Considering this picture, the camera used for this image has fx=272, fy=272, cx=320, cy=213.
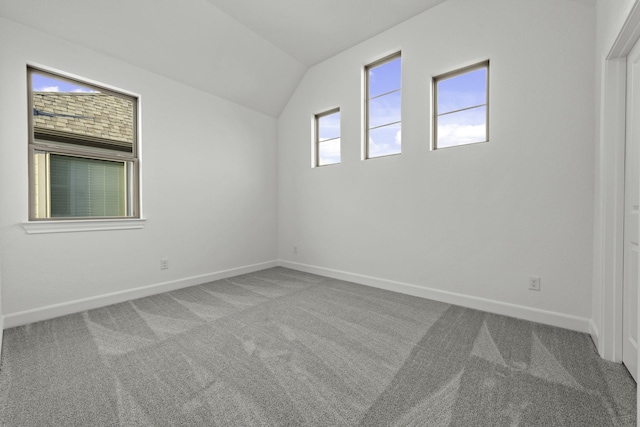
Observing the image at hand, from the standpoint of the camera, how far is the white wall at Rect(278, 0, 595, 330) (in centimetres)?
229

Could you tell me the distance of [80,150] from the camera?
2793 millimetres

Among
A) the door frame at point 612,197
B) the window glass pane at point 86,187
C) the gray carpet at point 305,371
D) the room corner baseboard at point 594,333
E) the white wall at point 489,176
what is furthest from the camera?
the window glass pane at point 86,187

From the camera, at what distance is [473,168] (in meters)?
2.77

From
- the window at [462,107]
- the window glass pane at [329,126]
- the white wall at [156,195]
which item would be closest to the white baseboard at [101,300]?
the white wall at [156,195]

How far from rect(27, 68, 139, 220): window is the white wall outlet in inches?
165

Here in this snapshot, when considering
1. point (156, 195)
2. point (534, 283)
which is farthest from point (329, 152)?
point (534, 283)

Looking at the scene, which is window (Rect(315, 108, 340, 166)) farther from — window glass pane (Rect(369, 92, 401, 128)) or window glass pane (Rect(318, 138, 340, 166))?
window glass pane (Rect(369, 92, 401, 128))

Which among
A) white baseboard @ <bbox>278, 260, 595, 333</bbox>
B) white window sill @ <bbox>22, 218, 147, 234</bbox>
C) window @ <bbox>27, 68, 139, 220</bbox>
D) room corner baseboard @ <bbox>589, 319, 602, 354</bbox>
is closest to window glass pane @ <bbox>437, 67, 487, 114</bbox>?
white baseboard @ <bbox>278, 260, 595, 333</bbox>

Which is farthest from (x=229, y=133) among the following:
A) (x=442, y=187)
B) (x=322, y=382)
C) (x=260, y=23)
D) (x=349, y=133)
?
(x=322, y=382)

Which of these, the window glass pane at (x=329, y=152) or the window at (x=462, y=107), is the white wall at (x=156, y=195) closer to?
the window glass pane at (x=329, y=152)

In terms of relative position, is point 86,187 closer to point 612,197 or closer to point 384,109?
point 384,109

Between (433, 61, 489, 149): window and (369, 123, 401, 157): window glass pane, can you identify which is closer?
(433, 61, 489, 149): window

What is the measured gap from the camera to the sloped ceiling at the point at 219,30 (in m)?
2.57

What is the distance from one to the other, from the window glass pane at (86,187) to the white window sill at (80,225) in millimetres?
154
